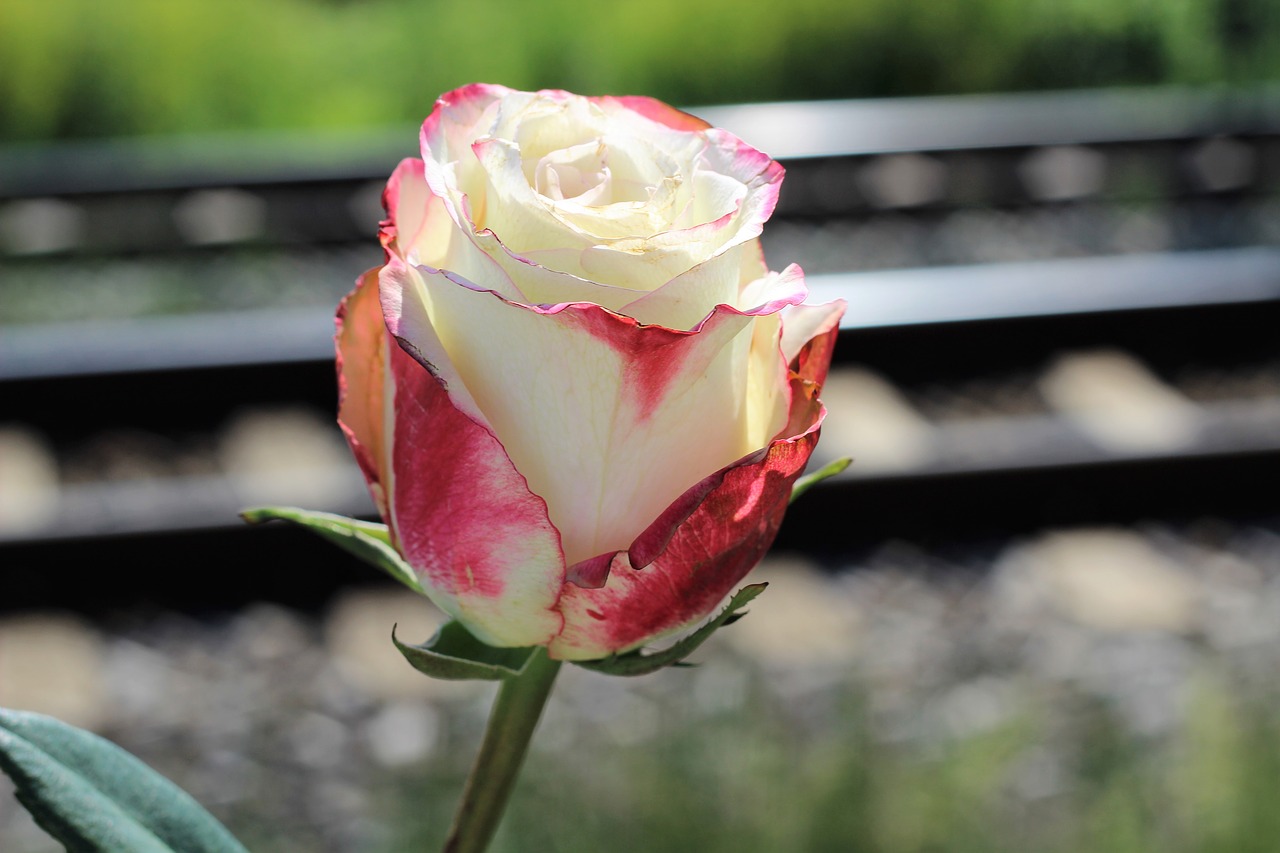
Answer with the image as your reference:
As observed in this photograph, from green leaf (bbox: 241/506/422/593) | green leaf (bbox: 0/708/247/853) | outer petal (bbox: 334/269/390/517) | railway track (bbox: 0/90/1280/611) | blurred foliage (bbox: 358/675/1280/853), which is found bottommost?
railway track (bbox: 0/90/1280/611)

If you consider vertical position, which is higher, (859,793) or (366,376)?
(366,376)

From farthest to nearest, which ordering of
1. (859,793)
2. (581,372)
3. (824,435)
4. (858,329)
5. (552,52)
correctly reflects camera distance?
(552,52)
(858,329)
(824,435)
(859,793)
(581,372)

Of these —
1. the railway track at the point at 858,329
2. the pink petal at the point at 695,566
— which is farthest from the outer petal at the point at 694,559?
the railway track at the point at 858,329

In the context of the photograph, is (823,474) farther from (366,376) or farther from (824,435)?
(824,435)

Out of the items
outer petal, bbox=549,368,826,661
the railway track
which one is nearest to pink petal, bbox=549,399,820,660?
outer petal, bbox=549,368,826,661

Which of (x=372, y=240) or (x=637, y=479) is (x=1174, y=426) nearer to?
(x=372, y=240)

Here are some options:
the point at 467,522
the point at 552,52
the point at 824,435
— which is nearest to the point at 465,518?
the point at 467,522

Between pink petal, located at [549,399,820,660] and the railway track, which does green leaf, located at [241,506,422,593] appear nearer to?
pink petal, located at [549,399,820,660]
